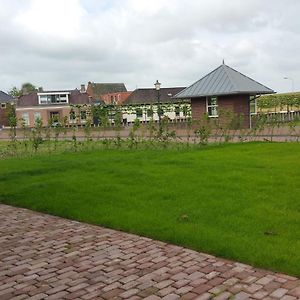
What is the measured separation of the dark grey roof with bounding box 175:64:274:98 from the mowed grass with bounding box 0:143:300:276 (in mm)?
17362

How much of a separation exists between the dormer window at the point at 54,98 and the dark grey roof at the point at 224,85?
3798cm

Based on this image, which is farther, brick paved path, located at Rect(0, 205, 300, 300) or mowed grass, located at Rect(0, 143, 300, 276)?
mowed grass, located at Rect(0, 143, 300, 276)

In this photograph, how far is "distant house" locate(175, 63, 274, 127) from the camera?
101 feet

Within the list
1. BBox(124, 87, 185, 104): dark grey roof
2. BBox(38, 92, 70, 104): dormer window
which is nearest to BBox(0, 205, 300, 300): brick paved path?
BBox(38, 92, 70, 104): dormer window

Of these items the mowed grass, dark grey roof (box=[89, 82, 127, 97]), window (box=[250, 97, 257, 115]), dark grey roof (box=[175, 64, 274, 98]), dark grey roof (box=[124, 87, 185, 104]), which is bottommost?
the mowed grass

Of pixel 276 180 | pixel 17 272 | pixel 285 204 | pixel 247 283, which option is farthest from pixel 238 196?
pixel 17 272

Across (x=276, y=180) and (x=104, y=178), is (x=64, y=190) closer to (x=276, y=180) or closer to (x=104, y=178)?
(x=104, y=178)

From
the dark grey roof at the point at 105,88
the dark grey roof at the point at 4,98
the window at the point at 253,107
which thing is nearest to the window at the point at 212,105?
the window at the point at 253,107

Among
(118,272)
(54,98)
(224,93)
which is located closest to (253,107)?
(224,93)

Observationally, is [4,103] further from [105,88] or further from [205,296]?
[205,296]

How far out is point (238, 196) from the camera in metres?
7.66

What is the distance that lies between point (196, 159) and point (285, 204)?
6294mm

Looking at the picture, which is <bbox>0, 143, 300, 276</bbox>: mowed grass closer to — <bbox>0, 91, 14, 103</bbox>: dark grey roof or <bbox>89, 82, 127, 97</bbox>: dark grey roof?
<bbox>0, 91, 14, 103</bbox>: dark grey roof

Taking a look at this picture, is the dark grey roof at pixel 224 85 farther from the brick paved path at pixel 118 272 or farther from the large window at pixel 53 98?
the large window at pixel 53 98
